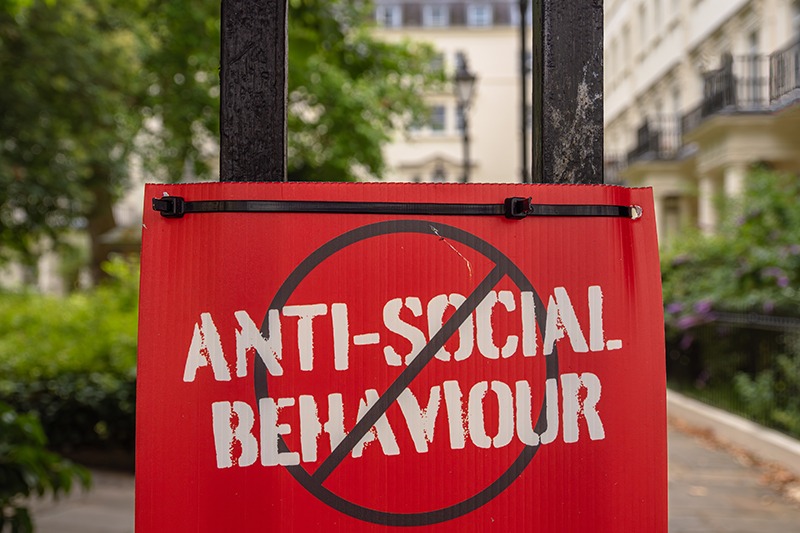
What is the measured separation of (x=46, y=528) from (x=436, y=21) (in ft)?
165

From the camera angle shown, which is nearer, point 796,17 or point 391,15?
point 796,17

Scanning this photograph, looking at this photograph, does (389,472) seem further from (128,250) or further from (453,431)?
(128,250)

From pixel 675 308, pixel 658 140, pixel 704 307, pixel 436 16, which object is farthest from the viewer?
pixel 436 16

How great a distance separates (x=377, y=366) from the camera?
1.76 meters

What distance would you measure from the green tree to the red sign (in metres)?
15.0

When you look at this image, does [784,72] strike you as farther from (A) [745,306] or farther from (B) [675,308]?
(A) [745,306]

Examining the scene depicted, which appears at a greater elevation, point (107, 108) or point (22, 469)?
point (107, 108)

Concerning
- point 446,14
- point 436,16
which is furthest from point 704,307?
point 436,16

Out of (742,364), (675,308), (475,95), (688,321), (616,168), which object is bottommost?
(742,364)

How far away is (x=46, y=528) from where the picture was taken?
6.36 meters

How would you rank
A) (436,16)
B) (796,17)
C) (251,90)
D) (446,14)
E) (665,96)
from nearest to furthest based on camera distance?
(251,90) < (796,17) < (665,96) < (446,14) < (436,16)

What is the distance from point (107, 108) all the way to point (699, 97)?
16.7 m

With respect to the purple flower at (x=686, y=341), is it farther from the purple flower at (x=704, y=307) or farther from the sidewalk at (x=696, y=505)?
the sidewalk at (x=696, y=505)

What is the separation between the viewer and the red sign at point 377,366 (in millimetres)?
1740
